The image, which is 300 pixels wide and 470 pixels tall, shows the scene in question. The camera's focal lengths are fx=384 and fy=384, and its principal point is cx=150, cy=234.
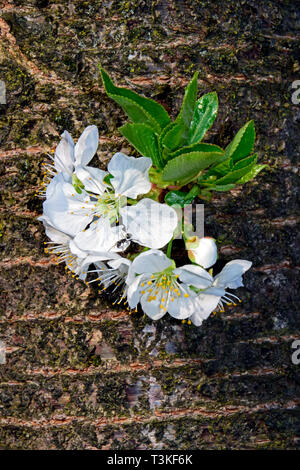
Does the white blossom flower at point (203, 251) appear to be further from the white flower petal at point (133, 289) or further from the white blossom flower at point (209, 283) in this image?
the white flower petal at point (133, 289)

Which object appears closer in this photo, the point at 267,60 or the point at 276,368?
the point at 267,60

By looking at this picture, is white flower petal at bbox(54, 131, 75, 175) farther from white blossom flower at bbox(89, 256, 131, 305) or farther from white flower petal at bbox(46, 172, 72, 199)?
white blossom flower at bbox(89, 256, 131, 305)

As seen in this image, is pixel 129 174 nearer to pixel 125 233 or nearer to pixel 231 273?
pixel 125 233

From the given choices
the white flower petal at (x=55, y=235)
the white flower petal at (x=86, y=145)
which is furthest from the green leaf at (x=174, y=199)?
the white flower petal at (x=55, y=235)

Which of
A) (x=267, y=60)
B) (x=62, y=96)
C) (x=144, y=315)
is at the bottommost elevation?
(x=144, y=315)

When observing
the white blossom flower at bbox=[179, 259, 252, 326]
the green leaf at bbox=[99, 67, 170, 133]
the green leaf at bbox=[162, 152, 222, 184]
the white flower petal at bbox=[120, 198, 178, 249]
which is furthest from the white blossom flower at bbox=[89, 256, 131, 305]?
the green leaf at bbox=[99, 67, 170, 133]
